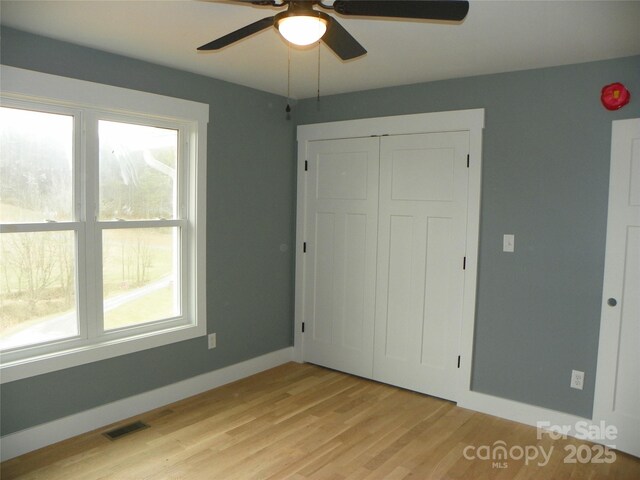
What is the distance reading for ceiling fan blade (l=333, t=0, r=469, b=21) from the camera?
5.46 ft

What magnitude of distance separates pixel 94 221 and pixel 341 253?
1.96 m

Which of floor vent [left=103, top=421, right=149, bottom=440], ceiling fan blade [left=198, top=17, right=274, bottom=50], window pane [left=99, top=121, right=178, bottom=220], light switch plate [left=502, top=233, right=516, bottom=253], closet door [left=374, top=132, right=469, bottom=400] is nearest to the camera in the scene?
ceiling fan blade [left=198, top=17, right=274, bottom=50]

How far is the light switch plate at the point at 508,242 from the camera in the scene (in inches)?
130

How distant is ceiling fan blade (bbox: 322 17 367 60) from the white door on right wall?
178cm

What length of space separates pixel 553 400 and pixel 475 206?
1.38 metres

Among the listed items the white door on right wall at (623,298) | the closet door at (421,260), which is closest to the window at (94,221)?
the closet door at (421,260)

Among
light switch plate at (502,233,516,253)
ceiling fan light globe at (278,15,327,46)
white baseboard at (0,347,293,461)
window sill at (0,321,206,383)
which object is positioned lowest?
white baseboard at (0,347,293,461)

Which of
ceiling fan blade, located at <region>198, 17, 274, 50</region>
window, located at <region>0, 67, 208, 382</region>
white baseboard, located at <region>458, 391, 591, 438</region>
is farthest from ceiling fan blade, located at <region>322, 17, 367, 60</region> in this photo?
white baseboard, located at <region>458, 391, 591, 438</region>

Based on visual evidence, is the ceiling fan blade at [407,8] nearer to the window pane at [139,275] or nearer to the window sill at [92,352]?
the window pane at [139,275]

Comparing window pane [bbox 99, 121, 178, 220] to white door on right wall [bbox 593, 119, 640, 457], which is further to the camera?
window pane [bbox 99, 121, 178, 220]

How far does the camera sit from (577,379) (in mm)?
3092

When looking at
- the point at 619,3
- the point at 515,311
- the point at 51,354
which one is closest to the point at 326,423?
the point at 515,311

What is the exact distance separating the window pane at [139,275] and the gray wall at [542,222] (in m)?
2.21

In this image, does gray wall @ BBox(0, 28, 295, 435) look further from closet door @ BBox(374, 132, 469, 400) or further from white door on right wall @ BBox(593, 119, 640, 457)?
white door on right wall @ BBox(593, 119, 640, 457)
